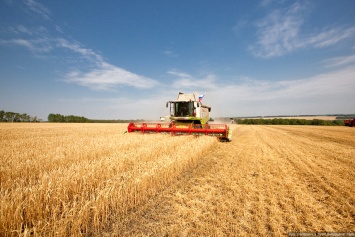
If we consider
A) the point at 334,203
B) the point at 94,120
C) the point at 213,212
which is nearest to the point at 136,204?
the point at 213,212

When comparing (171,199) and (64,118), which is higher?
(64,118)

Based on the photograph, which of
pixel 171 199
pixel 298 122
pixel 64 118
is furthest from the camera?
pixel 64 118

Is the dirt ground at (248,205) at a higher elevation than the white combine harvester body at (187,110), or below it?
below


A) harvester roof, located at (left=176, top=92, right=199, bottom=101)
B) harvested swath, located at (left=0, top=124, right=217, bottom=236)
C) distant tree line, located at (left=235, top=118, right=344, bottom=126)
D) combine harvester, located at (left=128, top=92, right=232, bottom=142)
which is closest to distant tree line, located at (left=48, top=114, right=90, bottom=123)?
distant tree line, located at (left=235, top=118, right=344, bottom=126)

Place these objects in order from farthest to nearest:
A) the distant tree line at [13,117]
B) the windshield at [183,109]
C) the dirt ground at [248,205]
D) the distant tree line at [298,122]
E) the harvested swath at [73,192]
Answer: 1. the distant tree line at [13,117]
2. the distant tree line at [298,122]
3. the windshield at [183,109]
4. the dirt ground at [248,205]
5. the harvested swath at [73,192]

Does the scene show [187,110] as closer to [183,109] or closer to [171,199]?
[183,109]

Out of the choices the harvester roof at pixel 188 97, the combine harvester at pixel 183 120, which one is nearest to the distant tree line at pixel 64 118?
the combine harvester at pixel 183 120

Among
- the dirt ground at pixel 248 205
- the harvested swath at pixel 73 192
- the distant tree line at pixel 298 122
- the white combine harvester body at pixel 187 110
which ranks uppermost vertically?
the white combine harvester body at pixel 187 110

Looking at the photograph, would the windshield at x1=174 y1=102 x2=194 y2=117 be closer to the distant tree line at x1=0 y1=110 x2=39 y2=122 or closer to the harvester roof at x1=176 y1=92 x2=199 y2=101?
the harvester roof at x1=176 y1=92 x2=199 y2=101

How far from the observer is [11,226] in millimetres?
2260

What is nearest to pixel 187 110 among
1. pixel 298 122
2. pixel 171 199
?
pixel 171 199

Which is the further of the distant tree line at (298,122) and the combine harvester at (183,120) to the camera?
the distant tree line at (298,122)

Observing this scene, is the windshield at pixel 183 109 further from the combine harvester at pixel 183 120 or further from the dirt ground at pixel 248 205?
the dirt ground at pixel 248 205

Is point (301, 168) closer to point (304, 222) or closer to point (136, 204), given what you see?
point (304, 222)
